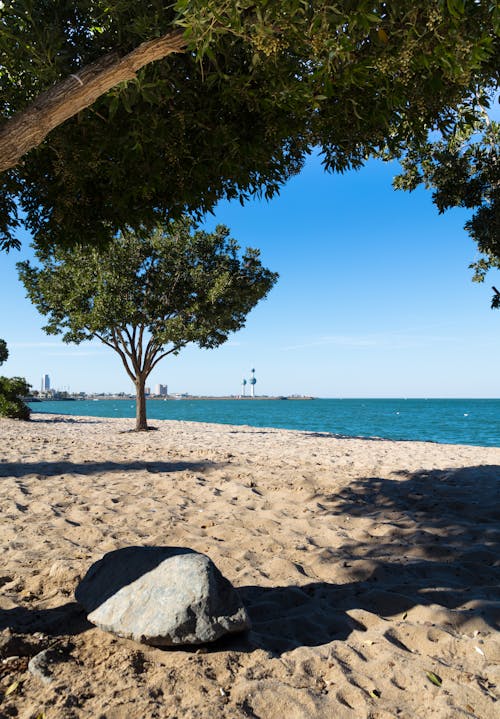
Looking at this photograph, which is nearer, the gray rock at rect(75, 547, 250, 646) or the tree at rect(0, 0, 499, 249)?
the tree at rect(0, 0, 499, 249)

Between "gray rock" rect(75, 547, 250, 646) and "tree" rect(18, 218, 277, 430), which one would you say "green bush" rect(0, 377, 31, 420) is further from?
"gray rock" rect(75, 547, 250, 646)

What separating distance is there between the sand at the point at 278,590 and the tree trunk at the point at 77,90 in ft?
12.9

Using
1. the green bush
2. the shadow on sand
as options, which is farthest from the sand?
the green bush

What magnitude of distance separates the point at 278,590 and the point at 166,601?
1.64 m

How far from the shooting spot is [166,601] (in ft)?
13.1

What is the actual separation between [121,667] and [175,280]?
2072cm

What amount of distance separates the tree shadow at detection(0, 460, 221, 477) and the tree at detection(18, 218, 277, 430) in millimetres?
10797

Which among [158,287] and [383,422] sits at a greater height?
[158,287]

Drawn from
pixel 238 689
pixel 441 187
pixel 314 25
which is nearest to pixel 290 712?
pixel 238 689

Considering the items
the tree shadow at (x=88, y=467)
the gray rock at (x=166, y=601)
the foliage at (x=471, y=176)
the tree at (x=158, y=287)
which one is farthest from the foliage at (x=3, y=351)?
the gray rock at (x=166, y=601)

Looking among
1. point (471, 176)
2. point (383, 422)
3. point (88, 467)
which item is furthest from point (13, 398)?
point (383, 422)

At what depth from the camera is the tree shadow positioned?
1099 cm

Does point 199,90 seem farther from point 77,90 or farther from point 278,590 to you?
point 278,590

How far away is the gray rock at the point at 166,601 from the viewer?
12.8 ft
